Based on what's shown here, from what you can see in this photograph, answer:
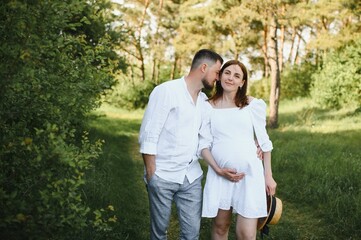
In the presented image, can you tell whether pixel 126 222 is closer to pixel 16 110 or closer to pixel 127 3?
pixel 16 110

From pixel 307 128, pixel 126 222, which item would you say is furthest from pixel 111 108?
pixel 126 222

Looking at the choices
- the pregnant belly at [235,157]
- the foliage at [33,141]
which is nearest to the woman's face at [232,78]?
the pregnant belly at [235,157]

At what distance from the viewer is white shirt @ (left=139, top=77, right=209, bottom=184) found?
348 cm

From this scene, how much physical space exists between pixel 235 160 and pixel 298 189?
375cm

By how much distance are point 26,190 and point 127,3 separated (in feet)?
104

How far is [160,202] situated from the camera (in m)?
3.57

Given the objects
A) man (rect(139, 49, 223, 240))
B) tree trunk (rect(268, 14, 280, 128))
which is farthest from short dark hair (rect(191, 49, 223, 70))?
tree trunk (rect(268, 14, 280, 128))

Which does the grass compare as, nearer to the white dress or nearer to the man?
the man

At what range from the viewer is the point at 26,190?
2.82m

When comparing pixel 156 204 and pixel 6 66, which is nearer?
pixel 6 66

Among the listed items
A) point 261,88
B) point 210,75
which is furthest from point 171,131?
point 261,88

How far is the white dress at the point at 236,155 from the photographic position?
143 inches

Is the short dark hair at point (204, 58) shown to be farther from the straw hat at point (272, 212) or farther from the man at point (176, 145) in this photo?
the straw hat at point (272, 212)

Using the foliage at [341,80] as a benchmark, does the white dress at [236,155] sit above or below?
below
